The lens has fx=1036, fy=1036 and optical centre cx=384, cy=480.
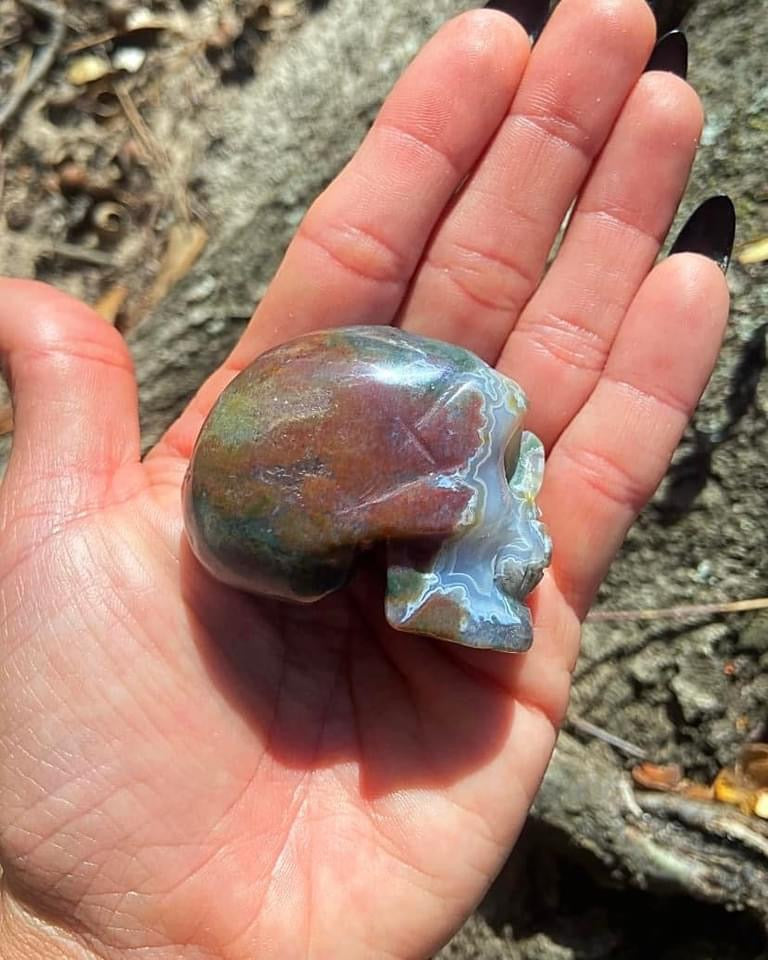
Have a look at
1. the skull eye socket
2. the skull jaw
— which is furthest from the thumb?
the skull eye socket

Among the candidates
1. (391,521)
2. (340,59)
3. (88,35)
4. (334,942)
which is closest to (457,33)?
(340,59)

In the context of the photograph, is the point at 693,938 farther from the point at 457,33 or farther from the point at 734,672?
the point at 457,33

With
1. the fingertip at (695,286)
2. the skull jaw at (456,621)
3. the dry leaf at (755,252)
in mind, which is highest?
the fingertip at (695,286)

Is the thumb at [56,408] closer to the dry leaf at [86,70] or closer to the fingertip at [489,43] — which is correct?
the fingertip at [489,43]

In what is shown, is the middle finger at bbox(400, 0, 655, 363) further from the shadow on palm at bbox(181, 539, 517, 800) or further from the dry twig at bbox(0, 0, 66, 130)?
the dry twig at bbox(0, 0, 66, 130)

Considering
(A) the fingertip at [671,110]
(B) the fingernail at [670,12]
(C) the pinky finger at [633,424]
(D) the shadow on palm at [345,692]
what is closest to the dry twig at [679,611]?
(C) the pinky finger at [633,424]

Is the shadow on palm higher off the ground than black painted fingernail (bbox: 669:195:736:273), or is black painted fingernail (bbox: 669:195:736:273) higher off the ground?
black painted fingernail (bbox: 669:195:736:273)
